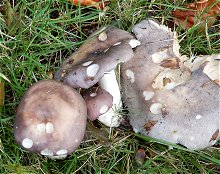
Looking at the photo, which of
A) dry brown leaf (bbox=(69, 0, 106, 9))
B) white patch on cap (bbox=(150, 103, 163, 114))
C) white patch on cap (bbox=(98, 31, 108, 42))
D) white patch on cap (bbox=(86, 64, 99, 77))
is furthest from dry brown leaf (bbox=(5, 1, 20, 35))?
white patch on cap (bbox=(150, 103, 163, 114))

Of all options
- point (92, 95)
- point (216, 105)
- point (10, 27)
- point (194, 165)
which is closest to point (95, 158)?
point (92, 95)

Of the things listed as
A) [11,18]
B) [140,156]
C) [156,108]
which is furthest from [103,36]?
[140,156]

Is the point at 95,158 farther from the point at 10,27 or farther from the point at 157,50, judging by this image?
the point at 10,27

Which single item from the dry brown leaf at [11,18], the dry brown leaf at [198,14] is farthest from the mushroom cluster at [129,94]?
the dry brown leaf at [11,18]

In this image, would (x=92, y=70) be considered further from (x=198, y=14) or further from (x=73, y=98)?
(x=198, y=14)

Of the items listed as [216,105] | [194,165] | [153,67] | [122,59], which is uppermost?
[122,59]

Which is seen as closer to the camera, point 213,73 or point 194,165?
point 213,73

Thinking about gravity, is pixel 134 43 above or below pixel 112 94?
above
